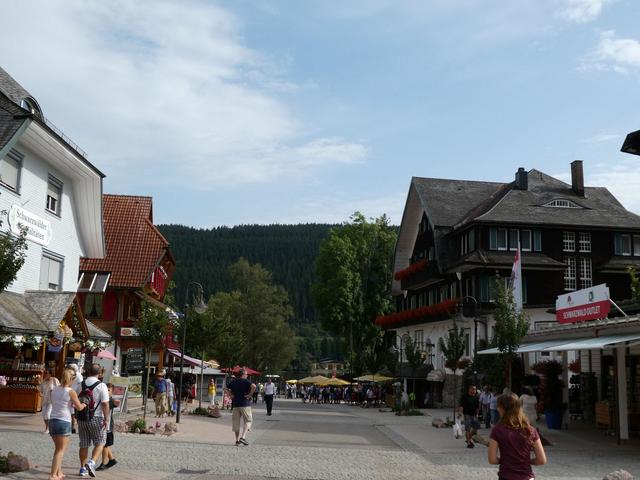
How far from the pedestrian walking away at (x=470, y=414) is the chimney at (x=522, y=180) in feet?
102

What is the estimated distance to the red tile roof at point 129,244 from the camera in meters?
36.8

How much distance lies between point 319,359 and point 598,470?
184 metres

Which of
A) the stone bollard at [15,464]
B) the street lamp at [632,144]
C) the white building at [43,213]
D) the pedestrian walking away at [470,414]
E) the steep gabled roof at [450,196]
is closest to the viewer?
the stone bollard at [15,464]

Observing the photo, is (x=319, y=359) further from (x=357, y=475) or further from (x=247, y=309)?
(x=357, y=475)

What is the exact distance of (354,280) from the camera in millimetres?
61281

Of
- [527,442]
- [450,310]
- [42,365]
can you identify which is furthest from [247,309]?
[527,442]

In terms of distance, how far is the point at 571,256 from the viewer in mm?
45188

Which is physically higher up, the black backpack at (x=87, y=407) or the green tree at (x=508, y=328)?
the green tree at (x=508, y=328)

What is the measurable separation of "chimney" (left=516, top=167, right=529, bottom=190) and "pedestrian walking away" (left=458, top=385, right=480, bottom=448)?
102ft

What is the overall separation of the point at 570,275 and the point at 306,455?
109ft

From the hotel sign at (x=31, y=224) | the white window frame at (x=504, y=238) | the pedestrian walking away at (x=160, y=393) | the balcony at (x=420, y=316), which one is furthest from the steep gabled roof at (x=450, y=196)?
the hotel sign at (x=31, y=224)

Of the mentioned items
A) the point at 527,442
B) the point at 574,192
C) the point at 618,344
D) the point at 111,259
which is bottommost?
the point at 527,442

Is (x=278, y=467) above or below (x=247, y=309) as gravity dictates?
below

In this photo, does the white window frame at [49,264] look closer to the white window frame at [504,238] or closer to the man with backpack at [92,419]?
the man with backpack at [92,419]
